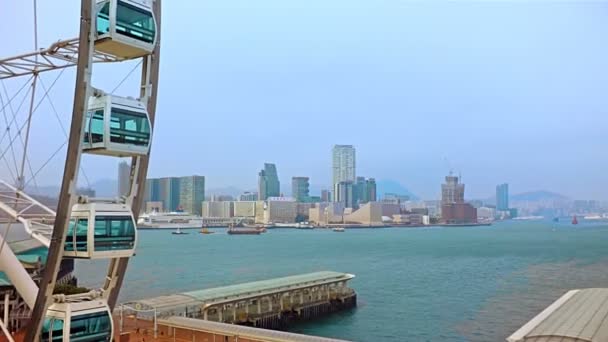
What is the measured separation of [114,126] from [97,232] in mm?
2643

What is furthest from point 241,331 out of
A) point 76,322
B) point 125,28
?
point 125,28

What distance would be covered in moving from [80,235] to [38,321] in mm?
2277

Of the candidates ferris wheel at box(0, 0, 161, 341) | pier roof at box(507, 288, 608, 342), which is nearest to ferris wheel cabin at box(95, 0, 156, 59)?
ferris wheel at box(0, 0, 161, 341)

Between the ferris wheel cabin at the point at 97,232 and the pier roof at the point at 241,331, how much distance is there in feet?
23.7

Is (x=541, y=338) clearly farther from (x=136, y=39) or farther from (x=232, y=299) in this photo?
(x=232, y=299)

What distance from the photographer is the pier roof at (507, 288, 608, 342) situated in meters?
16.7

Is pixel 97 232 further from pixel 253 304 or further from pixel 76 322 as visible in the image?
pixel 253 304

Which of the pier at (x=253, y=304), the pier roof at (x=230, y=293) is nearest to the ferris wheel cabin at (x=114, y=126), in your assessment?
the pier at (x=253, y=304)

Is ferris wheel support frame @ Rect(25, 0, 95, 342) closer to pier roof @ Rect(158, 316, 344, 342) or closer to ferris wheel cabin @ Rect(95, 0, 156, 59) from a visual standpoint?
ferris wheel cabin @ Rect(95, 0, 156, 59)

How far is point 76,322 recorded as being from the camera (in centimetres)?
1400

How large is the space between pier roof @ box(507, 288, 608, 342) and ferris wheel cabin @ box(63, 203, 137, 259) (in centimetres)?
1158

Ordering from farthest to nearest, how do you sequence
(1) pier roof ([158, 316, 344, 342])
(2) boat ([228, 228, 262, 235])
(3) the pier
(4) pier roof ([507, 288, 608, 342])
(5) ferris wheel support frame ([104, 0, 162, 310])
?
(2) boat ([228, 228, 262, 235])
(3) the pier
(1) pier roof ([158, 316, 344, 342])
(4) pier roof ([507, 288, 608, 342])
(5) ferris wheel support frame ([104, 0, 162, 310])

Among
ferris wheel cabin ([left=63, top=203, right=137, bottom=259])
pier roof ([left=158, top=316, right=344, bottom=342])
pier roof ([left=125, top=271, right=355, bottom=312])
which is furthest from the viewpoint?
pier roof ([left=125, top=271, right=355, bottom=312])

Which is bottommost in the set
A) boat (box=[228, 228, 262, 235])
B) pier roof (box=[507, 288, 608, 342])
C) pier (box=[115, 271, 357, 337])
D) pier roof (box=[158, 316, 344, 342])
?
boat (box=[228, 228, 262, 235])
